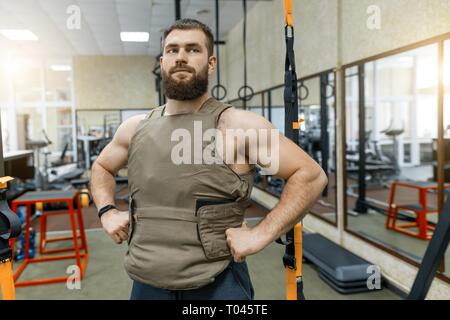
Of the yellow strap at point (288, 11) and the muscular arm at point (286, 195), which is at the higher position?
the yellow strap at point (288, 11)

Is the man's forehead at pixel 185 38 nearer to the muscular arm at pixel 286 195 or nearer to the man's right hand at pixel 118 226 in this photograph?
the muscular arm at pixel 286 195

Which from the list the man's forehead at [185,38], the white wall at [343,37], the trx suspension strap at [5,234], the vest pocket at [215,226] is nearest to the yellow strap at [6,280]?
the trx suspension strap at [5,234]

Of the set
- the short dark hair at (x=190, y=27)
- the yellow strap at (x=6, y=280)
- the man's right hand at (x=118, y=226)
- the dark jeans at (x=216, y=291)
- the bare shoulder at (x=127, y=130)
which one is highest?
the short dark hair at (x=190, y=27)

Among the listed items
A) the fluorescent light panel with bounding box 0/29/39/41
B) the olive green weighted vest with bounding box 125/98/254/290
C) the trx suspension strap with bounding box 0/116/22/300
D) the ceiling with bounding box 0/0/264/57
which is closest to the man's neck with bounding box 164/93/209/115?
the olive green weighted vest with bounding box 125/98/254/290

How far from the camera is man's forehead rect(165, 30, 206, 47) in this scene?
3.62 ft

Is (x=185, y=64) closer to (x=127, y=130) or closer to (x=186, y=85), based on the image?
(x=186, y=85)

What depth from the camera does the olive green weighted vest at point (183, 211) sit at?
1.11 meters

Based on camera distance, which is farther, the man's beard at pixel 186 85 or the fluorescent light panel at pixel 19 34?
the fluorescent light panel at pixel 19 34

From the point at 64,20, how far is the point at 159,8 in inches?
69.9

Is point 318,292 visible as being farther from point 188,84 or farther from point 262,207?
point 262,207

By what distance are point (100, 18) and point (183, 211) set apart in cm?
535

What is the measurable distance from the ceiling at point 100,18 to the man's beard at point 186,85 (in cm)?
420

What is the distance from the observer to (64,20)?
19.6 ft

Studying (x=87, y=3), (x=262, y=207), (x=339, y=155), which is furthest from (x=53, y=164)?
(x=339, y=155)
